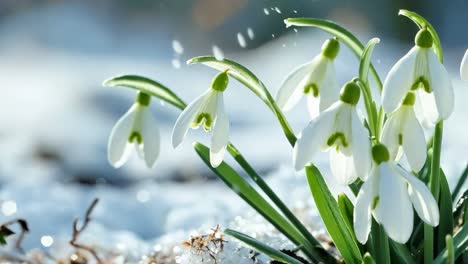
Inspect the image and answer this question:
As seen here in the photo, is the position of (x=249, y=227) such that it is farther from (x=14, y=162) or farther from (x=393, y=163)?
(x=14, y=162)

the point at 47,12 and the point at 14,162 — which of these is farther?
the point at 47,12

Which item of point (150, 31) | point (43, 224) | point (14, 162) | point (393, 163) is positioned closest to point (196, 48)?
point (150, 31)

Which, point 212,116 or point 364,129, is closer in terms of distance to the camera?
point 364,129

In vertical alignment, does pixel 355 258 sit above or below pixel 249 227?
below

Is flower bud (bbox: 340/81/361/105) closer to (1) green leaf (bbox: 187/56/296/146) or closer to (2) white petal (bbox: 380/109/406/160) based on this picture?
(2) white petal (bbox: 380/109/406/160)

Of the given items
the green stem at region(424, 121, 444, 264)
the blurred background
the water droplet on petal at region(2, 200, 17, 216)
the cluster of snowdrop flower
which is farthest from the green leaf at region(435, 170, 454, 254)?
the water droplet on petal at region(2, 200, 17, 216)

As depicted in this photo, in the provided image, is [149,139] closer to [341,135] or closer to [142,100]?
[142,100]

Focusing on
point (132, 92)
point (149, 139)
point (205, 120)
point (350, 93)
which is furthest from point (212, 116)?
point (132, 92)
